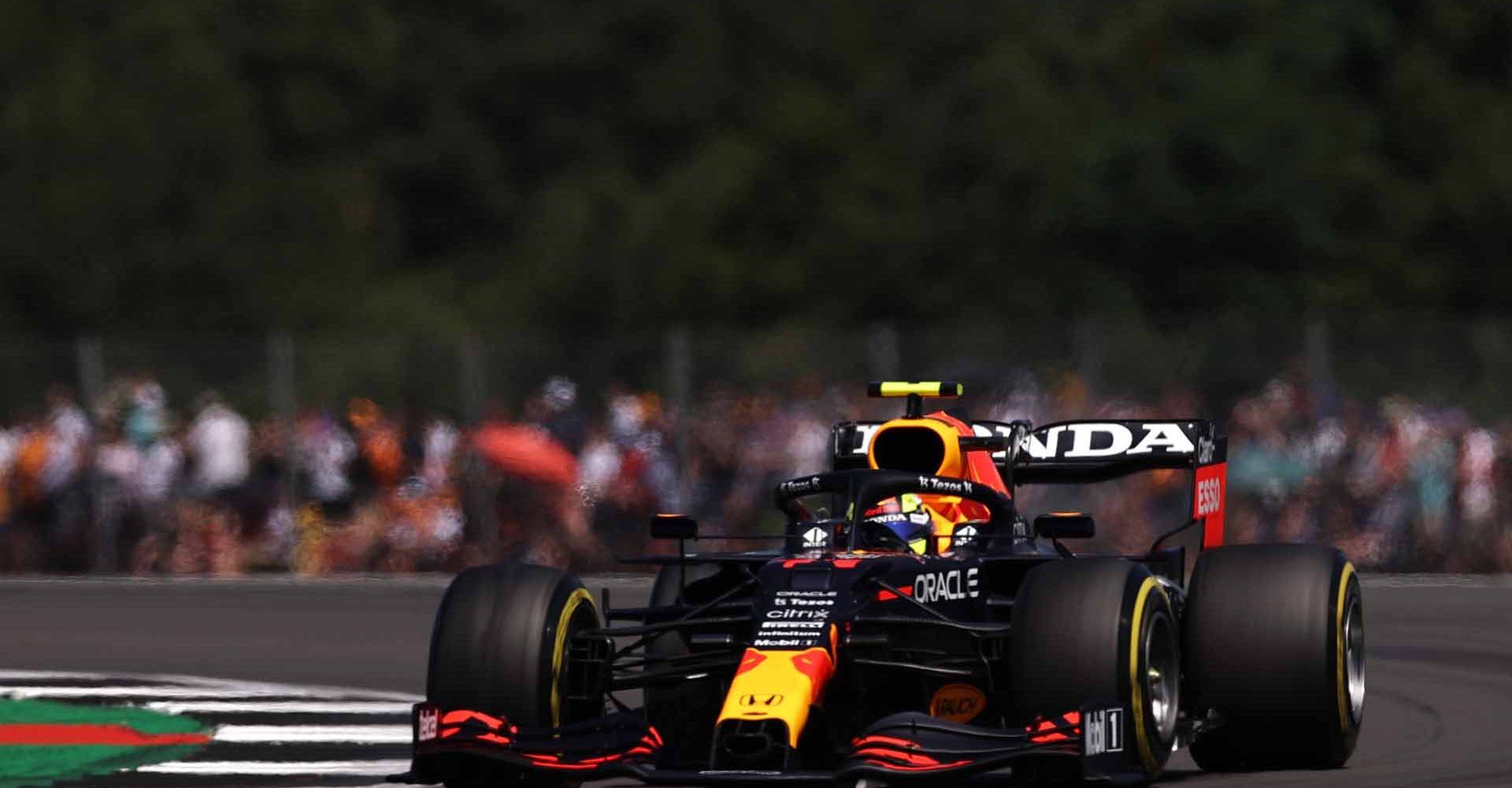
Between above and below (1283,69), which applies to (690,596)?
below

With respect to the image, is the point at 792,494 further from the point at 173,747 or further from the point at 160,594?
the point at 160,594

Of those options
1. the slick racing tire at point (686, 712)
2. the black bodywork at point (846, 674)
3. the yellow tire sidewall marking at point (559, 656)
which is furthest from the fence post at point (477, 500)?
the yellow tire sidewall marking at point (559, 656)

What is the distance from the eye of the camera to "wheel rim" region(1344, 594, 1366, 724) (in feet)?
39.2

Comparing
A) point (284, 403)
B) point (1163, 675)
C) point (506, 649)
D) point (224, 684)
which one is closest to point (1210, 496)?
point (1163, 675)

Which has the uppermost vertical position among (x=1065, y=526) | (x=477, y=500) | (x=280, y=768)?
(x=477, y=500)

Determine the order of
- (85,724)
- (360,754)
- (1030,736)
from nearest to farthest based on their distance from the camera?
(1030,736) < (360,754) < (85,724)

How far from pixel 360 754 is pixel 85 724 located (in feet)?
7.10

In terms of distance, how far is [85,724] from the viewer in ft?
49.6

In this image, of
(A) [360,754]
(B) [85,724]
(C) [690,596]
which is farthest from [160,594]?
(C) [690,596]

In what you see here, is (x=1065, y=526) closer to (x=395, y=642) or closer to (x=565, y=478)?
(x=395, y=642)

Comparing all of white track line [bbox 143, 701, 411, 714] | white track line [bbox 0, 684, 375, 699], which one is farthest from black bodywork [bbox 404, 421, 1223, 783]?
white track line [bbox 0, 684, 375, 699]

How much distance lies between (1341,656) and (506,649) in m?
3.27

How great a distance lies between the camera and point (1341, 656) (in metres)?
11.7

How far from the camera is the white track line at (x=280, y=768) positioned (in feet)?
42.7
